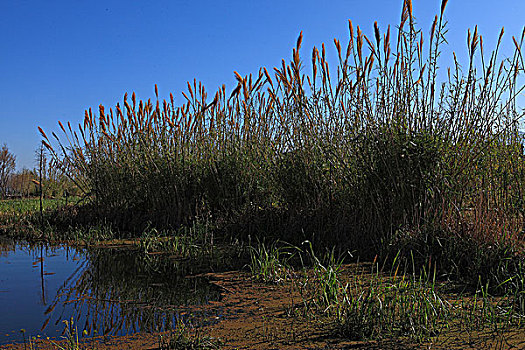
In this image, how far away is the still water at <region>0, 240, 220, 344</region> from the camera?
2.79 metres

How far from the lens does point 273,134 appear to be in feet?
19.0

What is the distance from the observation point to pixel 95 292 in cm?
349

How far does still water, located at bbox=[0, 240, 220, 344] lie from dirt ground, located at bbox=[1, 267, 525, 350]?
149 mm

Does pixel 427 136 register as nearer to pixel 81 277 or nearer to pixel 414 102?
pixel 414 102

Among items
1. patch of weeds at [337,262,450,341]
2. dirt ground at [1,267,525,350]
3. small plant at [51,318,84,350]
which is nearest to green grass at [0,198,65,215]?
small plant at [51,318,84,350]

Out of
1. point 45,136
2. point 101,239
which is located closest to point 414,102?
point 101,239

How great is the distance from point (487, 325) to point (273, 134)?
3.65m

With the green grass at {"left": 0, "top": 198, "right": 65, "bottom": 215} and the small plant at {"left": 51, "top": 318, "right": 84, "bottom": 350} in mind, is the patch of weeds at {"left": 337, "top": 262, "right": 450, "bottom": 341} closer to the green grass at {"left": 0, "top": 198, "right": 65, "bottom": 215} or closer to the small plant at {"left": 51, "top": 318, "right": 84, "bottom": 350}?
the small plant at {"left": 51, "top": 318, "right": 84, "bottom": 350}

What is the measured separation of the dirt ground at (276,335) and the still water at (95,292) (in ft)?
0.49

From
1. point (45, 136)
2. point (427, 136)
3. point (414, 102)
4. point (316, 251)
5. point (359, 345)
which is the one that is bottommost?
point (359, 345)

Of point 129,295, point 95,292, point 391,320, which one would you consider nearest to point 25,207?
point 95,292

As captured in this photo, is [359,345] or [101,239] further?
[101,239]

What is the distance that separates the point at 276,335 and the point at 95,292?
1647 millimetres

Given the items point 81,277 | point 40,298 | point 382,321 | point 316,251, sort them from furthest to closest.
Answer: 1. point 316,251
2. point 81,277
3. point 40,298
4. point 382,321
